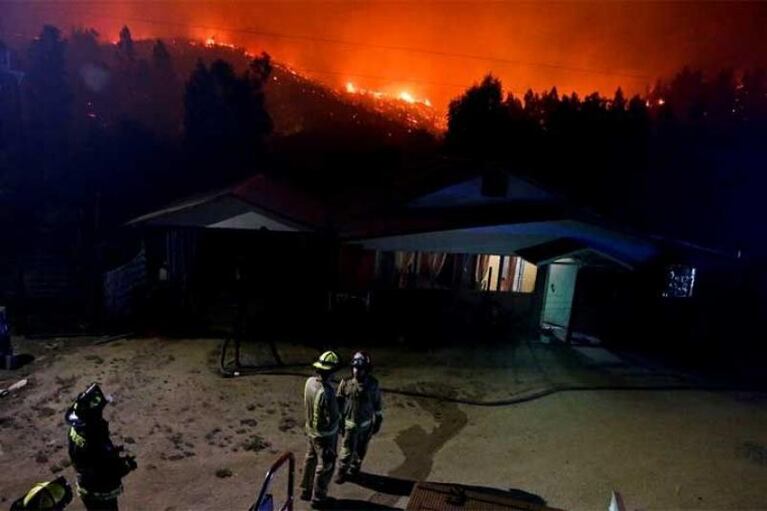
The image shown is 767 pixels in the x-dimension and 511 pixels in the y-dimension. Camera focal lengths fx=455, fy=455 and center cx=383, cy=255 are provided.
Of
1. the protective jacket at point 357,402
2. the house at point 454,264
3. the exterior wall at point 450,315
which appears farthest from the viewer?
the exterior wall at point 450,315

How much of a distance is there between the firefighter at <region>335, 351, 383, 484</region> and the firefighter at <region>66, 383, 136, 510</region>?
2986 mm

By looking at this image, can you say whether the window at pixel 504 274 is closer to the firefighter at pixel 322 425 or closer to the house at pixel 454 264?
the house at pixel 454 264

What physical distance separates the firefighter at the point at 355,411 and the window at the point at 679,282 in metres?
13.4

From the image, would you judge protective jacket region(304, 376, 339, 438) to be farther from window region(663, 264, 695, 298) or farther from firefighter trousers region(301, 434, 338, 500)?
window region(663, 264, 695, 298)

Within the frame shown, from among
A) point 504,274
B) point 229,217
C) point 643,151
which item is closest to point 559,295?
point 504,274

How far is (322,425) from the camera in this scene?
5969mm

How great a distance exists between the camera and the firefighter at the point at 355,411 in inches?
262

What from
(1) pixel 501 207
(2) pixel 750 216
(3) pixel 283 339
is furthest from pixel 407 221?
(2) pixel 750 216

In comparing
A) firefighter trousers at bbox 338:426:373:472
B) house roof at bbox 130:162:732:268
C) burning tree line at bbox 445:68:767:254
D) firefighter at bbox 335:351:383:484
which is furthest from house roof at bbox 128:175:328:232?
burning tree line at bbox 445:68:767:254

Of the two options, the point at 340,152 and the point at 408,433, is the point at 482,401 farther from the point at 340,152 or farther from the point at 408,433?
the point at 340,152

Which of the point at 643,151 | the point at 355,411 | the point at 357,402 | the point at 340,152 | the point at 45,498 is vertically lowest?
the point at 355,411

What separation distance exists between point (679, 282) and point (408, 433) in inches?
496

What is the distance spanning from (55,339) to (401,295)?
30.9ft

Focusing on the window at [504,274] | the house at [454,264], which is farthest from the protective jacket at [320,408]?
the window at [504,274]
